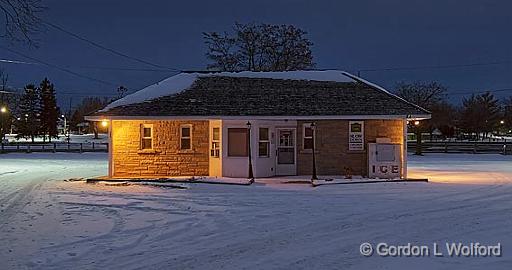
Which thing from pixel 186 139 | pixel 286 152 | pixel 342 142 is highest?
pixel 186 139

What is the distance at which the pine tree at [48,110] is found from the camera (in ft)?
284

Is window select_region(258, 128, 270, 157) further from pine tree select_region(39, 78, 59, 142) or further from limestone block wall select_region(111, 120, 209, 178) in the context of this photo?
pine tree select_region(39, 78, 59, 142)

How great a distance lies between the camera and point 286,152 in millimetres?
24594

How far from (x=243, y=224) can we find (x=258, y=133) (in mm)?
11611

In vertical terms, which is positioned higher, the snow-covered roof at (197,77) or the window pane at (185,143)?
the snow-covered roof at (197,77)

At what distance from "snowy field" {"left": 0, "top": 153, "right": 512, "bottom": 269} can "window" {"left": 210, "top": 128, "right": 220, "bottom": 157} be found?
3.94 meters

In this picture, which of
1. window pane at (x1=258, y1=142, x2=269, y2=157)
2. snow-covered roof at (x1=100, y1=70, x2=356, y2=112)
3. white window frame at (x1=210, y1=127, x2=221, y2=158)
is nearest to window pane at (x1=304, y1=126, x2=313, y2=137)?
window pane at (x1=258, y1=142, x2=269, y2=157)

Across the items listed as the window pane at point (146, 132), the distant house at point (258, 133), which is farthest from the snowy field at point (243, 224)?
the window pane at point (146, 132)

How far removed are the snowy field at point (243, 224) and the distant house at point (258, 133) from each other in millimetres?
3536

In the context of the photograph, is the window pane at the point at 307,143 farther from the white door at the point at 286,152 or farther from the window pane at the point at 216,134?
the window pane at the point at 216,134

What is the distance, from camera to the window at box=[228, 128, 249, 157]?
2372 cm

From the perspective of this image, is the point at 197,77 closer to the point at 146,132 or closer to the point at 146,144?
the point at 146,132

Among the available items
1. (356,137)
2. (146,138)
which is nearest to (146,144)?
(146,138)

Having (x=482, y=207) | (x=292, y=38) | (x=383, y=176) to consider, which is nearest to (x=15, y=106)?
(x=292, y=38)
